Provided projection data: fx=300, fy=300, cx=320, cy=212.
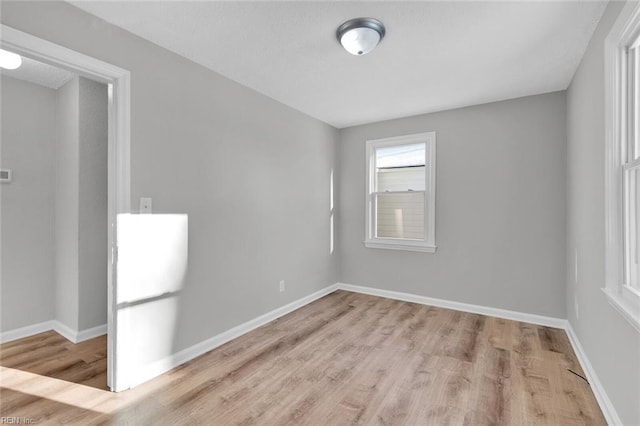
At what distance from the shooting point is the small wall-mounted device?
288cm

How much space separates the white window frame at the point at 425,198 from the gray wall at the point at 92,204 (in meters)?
3.27

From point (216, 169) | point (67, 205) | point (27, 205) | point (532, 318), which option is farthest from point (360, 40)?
point (27, 205)

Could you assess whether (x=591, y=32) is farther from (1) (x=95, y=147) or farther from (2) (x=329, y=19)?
(1) (x=95, y=147)

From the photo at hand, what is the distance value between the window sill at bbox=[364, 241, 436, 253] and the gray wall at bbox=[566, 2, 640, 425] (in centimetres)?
145

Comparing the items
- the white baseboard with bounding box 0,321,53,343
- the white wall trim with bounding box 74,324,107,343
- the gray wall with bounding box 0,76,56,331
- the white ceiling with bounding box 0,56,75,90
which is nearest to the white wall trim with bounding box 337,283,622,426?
the white wall trim with bounding box 74,324,107,343

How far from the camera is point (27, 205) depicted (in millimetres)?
3039

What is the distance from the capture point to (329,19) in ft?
6.62

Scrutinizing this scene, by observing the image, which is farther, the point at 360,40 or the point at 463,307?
the point at 463,307

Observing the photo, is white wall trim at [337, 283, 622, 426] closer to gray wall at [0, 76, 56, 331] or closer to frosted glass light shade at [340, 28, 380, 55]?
frosted glass light shade at [340, 28, 380, 55]

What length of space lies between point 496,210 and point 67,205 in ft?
15.4

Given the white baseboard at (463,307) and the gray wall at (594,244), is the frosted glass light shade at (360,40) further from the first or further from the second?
the white baseboard at (463,307)

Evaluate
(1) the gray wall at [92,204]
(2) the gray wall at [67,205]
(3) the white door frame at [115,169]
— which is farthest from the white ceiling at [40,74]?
(3) the white door frame at [115,169]

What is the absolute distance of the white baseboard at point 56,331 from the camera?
2896 millimetres

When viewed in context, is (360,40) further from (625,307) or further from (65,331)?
(65,331)
